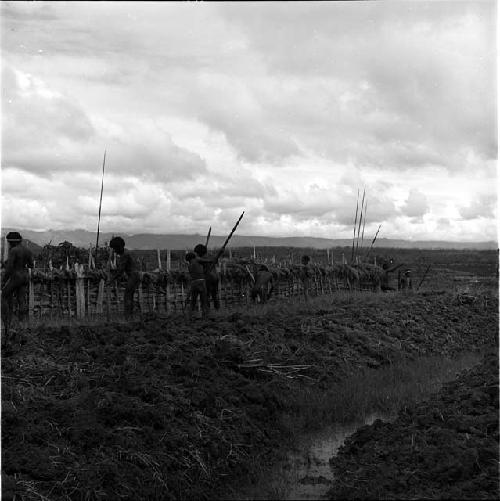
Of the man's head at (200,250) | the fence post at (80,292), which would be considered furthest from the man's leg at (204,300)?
the fence post at (80,292)

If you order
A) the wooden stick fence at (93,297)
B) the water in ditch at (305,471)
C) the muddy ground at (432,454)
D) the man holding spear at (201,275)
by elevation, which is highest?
the man holding spear at (201,275)

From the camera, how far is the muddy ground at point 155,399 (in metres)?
6.61

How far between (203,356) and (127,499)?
3.72m

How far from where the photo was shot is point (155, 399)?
319 inches

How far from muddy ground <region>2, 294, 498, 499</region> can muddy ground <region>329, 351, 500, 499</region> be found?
149cm

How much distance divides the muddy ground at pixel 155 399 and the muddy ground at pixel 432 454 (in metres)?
1.49

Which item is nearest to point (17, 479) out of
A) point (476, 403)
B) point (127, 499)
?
point (127, 499)

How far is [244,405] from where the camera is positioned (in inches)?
356

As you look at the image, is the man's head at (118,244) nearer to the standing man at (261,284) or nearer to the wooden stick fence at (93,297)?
the wooden stick fence at (93,297)

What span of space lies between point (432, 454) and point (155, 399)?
3.52m

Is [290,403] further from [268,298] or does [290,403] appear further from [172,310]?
[268,298]

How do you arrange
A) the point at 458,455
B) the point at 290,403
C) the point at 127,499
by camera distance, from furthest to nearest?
the point at 290,403
the point at 127,499
the point at 458,455

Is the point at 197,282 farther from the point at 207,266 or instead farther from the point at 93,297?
the point at 93,297

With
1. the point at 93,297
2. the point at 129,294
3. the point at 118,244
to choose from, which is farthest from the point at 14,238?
the point at 93,297
